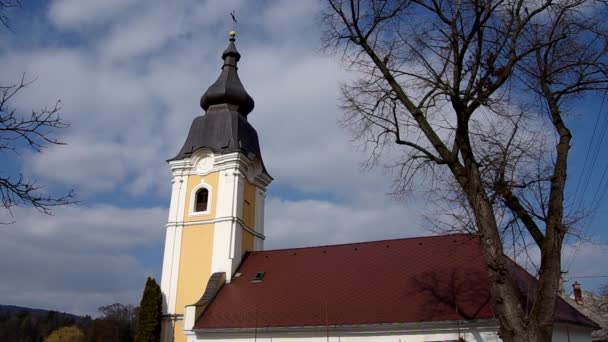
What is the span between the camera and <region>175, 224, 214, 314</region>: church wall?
22.6 m

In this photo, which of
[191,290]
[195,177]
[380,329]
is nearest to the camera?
[380,329]

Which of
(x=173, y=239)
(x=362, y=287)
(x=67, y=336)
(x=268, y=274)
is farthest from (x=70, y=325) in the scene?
(x=362, y=287)

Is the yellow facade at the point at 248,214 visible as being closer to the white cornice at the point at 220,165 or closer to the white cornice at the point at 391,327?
the white cornice at the point at 220,165

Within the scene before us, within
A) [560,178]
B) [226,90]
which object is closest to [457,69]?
[560,178]

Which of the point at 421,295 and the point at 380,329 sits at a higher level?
the point at 421,295

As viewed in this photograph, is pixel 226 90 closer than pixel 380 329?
No

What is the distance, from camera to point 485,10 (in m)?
9.91

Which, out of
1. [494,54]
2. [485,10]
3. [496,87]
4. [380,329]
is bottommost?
[380,329]

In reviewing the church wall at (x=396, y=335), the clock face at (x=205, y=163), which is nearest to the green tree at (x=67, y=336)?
the clock face at (x=205, y=163)

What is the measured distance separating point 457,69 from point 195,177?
55.5ft

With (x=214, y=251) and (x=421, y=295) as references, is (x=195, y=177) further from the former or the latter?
(x=421, y=295)

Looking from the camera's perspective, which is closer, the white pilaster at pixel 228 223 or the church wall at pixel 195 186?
the white pilaster at pixel 228 223

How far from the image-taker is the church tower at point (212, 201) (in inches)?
898

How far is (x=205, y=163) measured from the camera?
25.0 meters
